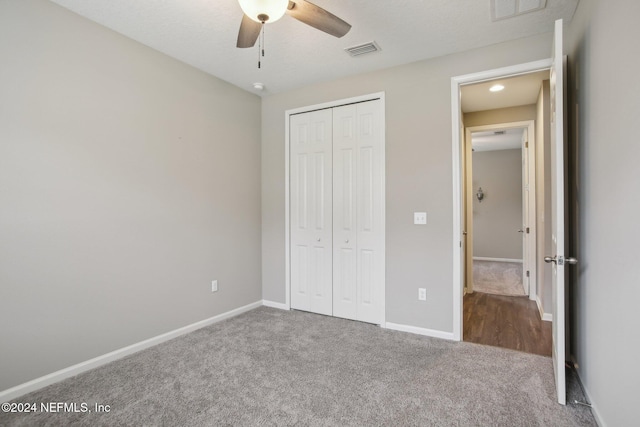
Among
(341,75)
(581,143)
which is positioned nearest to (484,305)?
(581,143)

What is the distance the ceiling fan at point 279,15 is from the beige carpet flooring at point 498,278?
435 cm

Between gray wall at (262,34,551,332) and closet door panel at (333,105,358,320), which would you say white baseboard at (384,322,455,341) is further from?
closet door panel at (333,105,358,320)

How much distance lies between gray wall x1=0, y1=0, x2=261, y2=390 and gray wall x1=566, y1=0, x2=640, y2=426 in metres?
3.13

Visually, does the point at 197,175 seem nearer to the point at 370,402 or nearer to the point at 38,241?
the point at 38,241

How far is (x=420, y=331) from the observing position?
310 cm

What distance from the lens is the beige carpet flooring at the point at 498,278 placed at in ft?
15.9

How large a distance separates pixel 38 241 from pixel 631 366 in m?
3.35

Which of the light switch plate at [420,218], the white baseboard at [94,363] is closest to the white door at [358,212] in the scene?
the light switch plate at [420,218]

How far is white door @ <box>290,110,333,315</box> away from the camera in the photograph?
364 centimetres

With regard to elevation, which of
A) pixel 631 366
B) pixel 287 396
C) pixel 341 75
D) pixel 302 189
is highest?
pixel 341 75

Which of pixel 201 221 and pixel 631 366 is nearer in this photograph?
pixel 631 366

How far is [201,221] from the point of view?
3307 mm

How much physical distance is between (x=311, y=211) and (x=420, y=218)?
4.09 feet

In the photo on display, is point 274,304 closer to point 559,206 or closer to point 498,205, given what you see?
point 559,206
